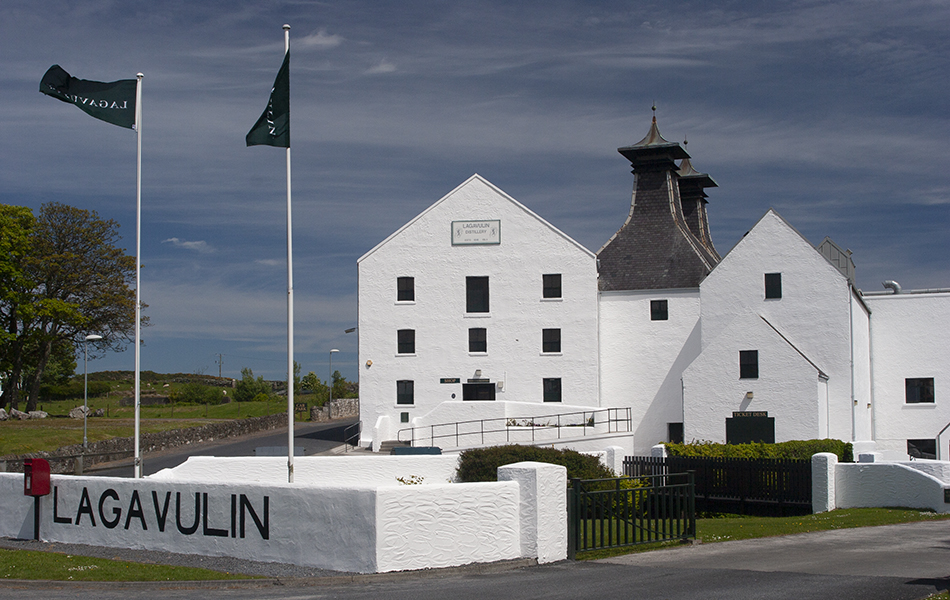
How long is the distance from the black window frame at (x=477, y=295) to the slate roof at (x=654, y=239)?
19.7ft

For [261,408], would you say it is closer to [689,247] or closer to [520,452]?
[689,247]

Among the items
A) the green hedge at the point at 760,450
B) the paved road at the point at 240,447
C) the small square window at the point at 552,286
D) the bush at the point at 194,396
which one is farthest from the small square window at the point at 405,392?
the bush at the point at 194,396

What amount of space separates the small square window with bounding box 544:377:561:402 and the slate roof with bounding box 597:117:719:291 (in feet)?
18.1

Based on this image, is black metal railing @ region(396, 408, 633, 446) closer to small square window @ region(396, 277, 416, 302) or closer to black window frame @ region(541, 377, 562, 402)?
black window frame @ region(541, 377, 562, 402)

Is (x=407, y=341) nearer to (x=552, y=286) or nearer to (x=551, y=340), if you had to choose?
(x=551, y=340)

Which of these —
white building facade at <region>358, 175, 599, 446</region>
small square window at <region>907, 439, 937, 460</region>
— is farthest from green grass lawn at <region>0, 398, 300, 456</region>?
small square window at <region>907, 439, 937, 460</region>

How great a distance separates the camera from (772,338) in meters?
37.3

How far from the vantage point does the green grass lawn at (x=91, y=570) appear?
1359 centimetres

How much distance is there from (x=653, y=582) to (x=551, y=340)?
107ft

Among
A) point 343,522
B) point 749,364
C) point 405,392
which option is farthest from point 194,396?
point 343,522

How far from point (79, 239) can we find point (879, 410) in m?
47.5

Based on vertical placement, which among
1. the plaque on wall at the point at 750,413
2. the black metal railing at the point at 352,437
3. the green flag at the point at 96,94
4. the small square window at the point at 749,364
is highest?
the green flag at the point at 96,94

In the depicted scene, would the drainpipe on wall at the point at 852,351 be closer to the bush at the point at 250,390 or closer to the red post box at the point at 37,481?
the red post box at the point at 37,481

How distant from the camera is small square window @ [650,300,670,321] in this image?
45.2 m
